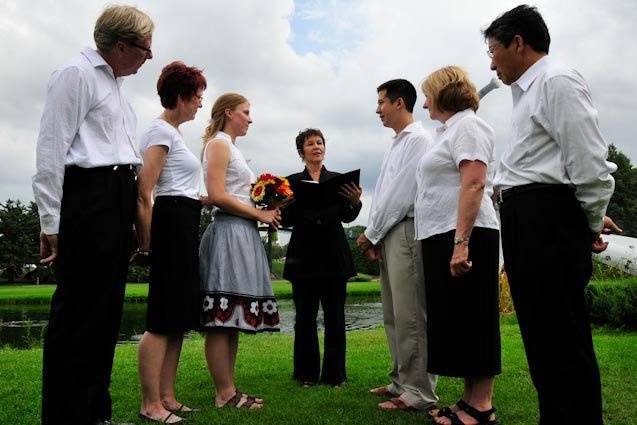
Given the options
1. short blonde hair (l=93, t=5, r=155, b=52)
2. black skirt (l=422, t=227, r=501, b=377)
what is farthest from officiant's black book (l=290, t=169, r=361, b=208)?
short blonde hair (l=93, t=5, r=155, b=52)

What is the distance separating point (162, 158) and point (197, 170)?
265 millimetres

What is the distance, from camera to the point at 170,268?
377cm

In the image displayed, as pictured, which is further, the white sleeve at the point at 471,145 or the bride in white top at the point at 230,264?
the bride in white top at the point at 230,264

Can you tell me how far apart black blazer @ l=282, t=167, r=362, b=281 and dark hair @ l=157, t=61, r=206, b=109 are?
1415 millimetres

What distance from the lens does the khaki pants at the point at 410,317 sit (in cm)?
405

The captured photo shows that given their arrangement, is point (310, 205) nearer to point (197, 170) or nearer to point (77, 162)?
point (197, 170)

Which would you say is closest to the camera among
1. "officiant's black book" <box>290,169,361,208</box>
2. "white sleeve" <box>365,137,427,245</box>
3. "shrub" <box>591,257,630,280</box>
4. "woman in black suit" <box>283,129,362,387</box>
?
"white sleeve" <box>365,137,427,245</box>

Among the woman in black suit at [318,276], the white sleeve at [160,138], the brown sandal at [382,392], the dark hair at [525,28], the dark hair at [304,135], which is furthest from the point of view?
the dark hair at [304,135]

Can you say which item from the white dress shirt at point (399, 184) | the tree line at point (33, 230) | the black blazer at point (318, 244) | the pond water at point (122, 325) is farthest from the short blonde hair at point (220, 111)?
the tree line at point (33, 230)

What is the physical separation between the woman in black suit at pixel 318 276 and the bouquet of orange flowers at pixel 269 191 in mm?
604

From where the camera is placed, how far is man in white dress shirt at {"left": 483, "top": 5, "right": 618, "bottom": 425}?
8.36 feet

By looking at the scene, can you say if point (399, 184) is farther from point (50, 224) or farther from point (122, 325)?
point (122, 325)

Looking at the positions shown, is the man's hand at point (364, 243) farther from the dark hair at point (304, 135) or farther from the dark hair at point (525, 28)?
the dark hair at point (525, 28)

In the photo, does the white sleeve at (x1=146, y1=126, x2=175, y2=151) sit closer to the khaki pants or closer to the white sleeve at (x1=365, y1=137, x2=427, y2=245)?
the white sleeve at (x1=365, y1=137, x2=427, y2=245)
